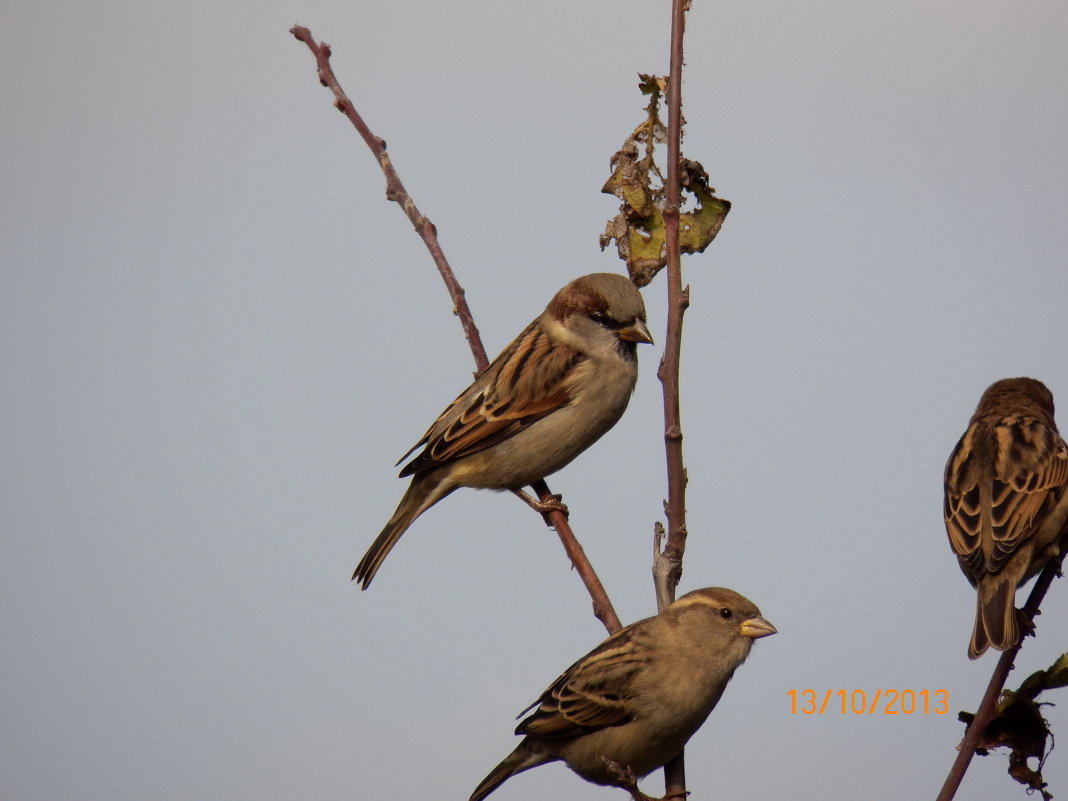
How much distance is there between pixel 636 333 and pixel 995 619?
2.18 meters

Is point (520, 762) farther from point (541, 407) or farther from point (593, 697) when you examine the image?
point (541, 407)

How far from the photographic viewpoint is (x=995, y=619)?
161 inches

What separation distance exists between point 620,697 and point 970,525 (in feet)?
5.25

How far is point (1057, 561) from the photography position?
4273mm

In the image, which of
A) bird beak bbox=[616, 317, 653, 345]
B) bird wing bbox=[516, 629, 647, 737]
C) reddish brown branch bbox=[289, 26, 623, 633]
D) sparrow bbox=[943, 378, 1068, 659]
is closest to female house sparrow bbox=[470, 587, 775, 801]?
bird wing bbox=[516, 629, 647, 737]

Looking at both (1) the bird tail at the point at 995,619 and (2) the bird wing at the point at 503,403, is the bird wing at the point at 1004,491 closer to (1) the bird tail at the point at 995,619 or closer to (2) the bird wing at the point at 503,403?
(1) the bird tail at the point at 995,619

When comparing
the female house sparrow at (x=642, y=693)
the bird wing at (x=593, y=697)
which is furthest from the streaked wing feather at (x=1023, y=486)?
the bird wing at (x=593, y=697)

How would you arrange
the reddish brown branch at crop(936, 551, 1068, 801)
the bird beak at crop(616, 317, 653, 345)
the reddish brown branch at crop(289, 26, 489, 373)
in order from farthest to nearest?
the bird beak at crop(616, 317, 653, 345) → the reddish brown branch at crop(289, 26, 489, 373) → the reddish brown branch at crop(936, 551, 1068, 801)

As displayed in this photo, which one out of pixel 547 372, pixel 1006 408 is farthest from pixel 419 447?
pixel 1006 408

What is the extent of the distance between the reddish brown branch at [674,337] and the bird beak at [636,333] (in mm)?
2483

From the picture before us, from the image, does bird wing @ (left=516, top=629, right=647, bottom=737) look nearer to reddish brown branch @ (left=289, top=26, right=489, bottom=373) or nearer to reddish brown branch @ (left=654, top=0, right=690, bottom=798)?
reddish brown branch @ (left=654, top=0, right=690, bottom=798)

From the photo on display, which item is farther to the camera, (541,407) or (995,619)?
(541,407)

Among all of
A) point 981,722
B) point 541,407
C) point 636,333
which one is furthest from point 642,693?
point 636,333

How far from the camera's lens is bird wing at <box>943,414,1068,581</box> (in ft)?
14.6
